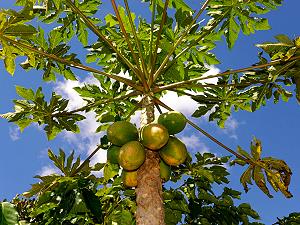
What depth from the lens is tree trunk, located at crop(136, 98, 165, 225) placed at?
2361mm

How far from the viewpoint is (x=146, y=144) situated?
271 cm

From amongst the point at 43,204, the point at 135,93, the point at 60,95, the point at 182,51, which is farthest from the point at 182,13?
the point at 43,204

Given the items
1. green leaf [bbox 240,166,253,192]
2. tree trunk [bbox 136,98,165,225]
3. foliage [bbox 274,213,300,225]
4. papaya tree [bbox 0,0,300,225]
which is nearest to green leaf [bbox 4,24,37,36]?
papaya tree [bbox 0,0,300,225]

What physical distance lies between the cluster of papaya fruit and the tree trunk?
0.06m

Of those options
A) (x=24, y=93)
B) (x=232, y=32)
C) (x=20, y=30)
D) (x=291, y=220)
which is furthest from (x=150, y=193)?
(x=291, y=220)

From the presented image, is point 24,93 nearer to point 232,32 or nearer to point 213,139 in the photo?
point 213,139

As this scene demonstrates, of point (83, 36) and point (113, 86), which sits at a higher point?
point (83, 36)

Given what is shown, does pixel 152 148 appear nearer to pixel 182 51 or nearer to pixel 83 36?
pixel 182 51

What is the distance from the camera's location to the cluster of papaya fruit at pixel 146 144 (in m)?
2.66

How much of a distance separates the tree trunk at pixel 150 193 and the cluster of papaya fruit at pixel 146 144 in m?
0.06

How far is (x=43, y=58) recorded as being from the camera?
3988mm

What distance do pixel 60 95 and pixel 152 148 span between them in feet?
4.82

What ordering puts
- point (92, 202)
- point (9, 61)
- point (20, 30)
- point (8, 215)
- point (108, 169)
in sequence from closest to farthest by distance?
1. point (8, 215)
2. point (92, 202)
3. point (20, 30)
4. point (9, 61)
5. point (108, 169)

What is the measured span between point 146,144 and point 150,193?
37 centimetres
